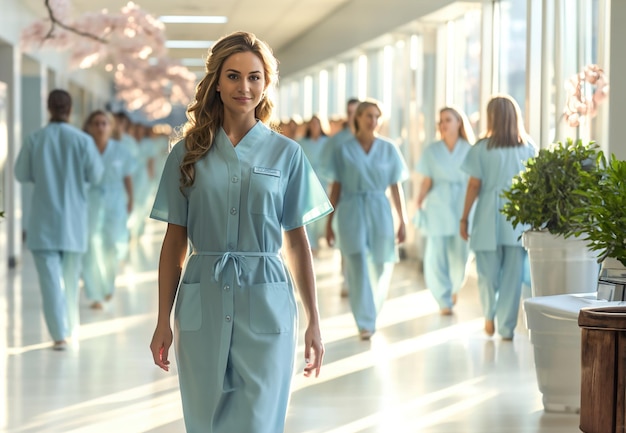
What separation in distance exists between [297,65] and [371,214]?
44.0 ft

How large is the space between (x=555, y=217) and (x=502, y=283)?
162cm

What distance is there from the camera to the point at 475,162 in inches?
294

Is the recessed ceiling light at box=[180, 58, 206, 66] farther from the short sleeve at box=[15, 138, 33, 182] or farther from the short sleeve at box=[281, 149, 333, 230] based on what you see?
the short sleeve at box=[281, 149, 333, 230]

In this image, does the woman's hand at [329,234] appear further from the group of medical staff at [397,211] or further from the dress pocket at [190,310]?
the dress pocket at [190,310]

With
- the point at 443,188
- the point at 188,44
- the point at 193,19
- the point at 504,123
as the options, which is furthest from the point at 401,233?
the point at 188,44

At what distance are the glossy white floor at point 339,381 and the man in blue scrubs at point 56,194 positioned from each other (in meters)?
0.40

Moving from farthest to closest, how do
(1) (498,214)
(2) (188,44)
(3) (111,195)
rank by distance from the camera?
(2) (188,44)
(3) (111,195)
(1) (498,214)

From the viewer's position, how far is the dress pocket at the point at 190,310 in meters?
3.03

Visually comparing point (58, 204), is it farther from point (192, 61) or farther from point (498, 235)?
point (192, 61)

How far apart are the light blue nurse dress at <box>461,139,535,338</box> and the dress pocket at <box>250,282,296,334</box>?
4489mm

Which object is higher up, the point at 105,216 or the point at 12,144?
the point at 12,144

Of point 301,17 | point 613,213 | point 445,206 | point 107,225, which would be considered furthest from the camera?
point 301,17

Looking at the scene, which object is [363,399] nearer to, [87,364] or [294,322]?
[87,364]

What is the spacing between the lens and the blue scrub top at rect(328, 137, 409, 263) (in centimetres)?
769
